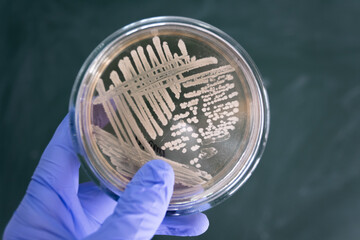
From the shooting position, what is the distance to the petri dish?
2.91ft

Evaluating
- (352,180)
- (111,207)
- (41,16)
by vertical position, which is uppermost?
(41,16)

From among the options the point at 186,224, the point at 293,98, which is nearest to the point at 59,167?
the point at 186,224

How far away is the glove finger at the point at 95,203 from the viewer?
1.06 m

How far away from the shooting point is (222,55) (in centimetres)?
92

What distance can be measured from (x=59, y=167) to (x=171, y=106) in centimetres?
40

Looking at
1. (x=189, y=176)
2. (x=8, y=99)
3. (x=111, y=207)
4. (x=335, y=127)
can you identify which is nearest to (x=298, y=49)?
(x=335, y=127)

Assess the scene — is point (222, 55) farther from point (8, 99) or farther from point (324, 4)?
point (8, 99)

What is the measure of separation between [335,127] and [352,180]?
20 centimetres

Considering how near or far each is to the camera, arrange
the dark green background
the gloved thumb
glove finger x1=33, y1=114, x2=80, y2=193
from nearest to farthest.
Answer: the gloved thumb < glove finger x1=33, y1=114, x2=80, y2=193 < the dark green background

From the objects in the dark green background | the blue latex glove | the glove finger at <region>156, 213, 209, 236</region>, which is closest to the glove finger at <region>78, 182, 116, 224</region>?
the blue latex glove

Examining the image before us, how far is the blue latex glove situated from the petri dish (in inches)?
3.2

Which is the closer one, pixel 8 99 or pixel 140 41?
pixel 140 41

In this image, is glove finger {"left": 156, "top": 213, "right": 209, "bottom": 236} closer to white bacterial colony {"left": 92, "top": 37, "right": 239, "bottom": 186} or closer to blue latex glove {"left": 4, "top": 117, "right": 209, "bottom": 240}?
blue latex glove {"left": 4, "top": 117, "right": 209, "bottom": 240}

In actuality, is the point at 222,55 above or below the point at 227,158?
above
